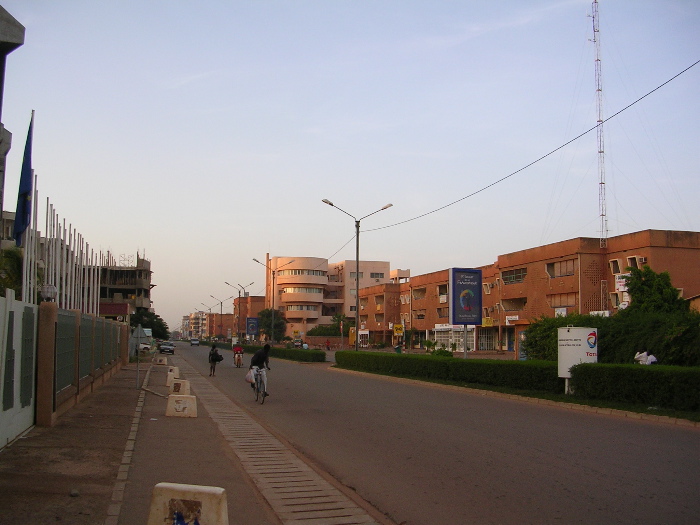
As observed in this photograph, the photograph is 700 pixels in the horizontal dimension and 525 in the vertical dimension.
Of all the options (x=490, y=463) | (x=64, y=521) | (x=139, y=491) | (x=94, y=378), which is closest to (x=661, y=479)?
(x=490, y=463)

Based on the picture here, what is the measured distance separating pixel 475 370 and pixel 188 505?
21.8 meters

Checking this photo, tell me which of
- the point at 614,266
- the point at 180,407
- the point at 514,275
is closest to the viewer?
the point at 180,407

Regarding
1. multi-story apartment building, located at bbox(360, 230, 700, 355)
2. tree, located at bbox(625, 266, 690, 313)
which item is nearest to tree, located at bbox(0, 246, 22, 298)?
multi-story apartment building, located at bbox(360, 230, 700, 355)

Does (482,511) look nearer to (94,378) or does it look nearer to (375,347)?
(94,378)

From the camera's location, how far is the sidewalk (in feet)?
22.4

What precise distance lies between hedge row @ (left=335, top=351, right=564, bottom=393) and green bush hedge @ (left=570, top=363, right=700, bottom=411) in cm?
178

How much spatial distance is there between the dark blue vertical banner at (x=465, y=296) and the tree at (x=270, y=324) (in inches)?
3226

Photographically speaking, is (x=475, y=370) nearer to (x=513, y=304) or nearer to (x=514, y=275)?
(x=514, y=275)

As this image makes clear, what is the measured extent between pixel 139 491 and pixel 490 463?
4739 mm

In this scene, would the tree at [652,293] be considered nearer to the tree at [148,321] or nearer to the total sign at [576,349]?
the total sign at [576,349]

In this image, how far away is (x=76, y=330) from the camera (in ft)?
54.5

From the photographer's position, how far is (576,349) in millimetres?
20391

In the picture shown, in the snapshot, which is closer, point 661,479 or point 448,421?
point 661,479

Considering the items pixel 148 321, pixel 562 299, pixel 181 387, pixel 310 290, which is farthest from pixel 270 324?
pixel 181 387
